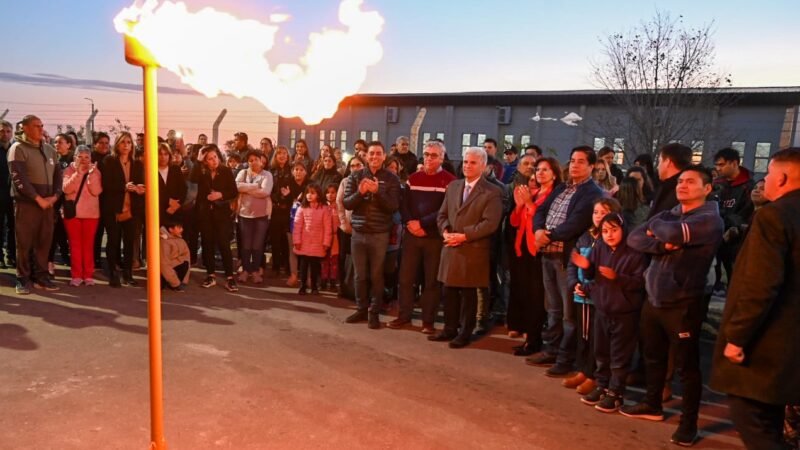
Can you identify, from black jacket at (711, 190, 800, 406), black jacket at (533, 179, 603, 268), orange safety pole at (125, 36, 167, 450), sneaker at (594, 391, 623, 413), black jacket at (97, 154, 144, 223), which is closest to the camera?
orange safety pole at (125, 36, 167, 450)

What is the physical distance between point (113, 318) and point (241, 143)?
18.6 ft

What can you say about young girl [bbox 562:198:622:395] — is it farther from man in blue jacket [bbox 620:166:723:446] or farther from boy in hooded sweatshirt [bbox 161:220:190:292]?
boy in hooded sweatshirt [bbox 161:220:190:292]

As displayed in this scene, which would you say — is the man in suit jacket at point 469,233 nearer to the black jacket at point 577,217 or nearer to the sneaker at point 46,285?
the black jacket at point 577,217

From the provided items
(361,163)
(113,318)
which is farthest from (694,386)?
(113,318)

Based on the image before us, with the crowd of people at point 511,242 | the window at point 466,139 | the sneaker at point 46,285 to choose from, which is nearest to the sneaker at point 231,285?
the crowd of people at point 511,242

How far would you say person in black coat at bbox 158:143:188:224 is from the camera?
8656 millimetres

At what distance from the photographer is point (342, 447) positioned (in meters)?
3.85

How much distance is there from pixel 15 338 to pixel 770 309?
6.55 metres

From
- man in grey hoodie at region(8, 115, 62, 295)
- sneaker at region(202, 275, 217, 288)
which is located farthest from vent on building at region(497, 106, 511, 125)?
man in grey hoodie at region(8, 115, 62, 295)

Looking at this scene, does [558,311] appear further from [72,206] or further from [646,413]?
[72,206]

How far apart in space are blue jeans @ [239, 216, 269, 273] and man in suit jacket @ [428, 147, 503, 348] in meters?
3.74

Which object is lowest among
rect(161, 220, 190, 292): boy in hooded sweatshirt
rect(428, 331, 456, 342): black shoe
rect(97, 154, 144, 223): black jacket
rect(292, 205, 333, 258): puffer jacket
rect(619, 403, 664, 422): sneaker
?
rect(428, 331, 456, 342): black shoe

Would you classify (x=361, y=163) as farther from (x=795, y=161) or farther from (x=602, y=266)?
(x=795, y=161)

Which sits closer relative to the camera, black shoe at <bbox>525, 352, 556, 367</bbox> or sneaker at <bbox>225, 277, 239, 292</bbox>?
black shoe at <bbox>525, 352, 556, 367</bbox>
